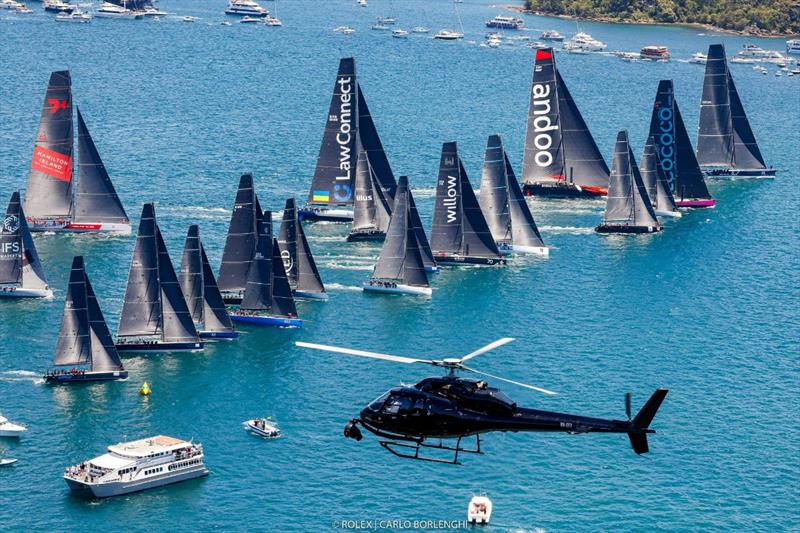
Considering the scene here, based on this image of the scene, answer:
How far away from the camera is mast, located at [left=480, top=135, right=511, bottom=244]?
159 metres

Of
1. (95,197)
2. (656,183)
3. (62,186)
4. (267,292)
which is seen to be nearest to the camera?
(267,292)

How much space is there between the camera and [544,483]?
109 meters

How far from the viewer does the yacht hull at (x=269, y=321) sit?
13625 cm

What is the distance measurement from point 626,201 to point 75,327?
221 ft

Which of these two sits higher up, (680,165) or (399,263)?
(680,165)

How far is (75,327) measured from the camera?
125 m

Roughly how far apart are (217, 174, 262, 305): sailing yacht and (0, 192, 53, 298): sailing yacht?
15936 millimetres

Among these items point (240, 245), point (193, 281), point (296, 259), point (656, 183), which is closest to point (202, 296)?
point (193, 281)

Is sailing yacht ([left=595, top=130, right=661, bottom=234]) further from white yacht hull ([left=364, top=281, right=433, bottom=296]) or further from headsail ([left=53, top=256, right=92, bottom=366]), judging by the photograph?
headsail ([left=53, top=256, right=92, bottom=366])

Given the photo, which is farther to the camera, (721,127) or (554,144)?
(721,127)

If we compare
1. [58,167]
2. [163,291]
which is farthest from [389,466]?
[58,167]

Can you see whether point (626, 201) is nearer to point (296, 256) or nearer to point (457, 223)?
point (457, 223)

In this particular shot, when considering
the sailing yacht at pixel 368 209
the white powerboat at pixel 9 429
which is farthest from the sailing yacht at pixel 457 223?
the white powerboat at pixel 9 429

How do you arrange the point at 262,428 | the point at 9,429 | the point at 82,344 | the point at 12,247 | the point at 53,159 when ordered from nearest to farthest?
1. the point at 9,429
2. the point at 262,428
3. the point at 82,344
4. the point at 12,247
5. the point at 53,159
